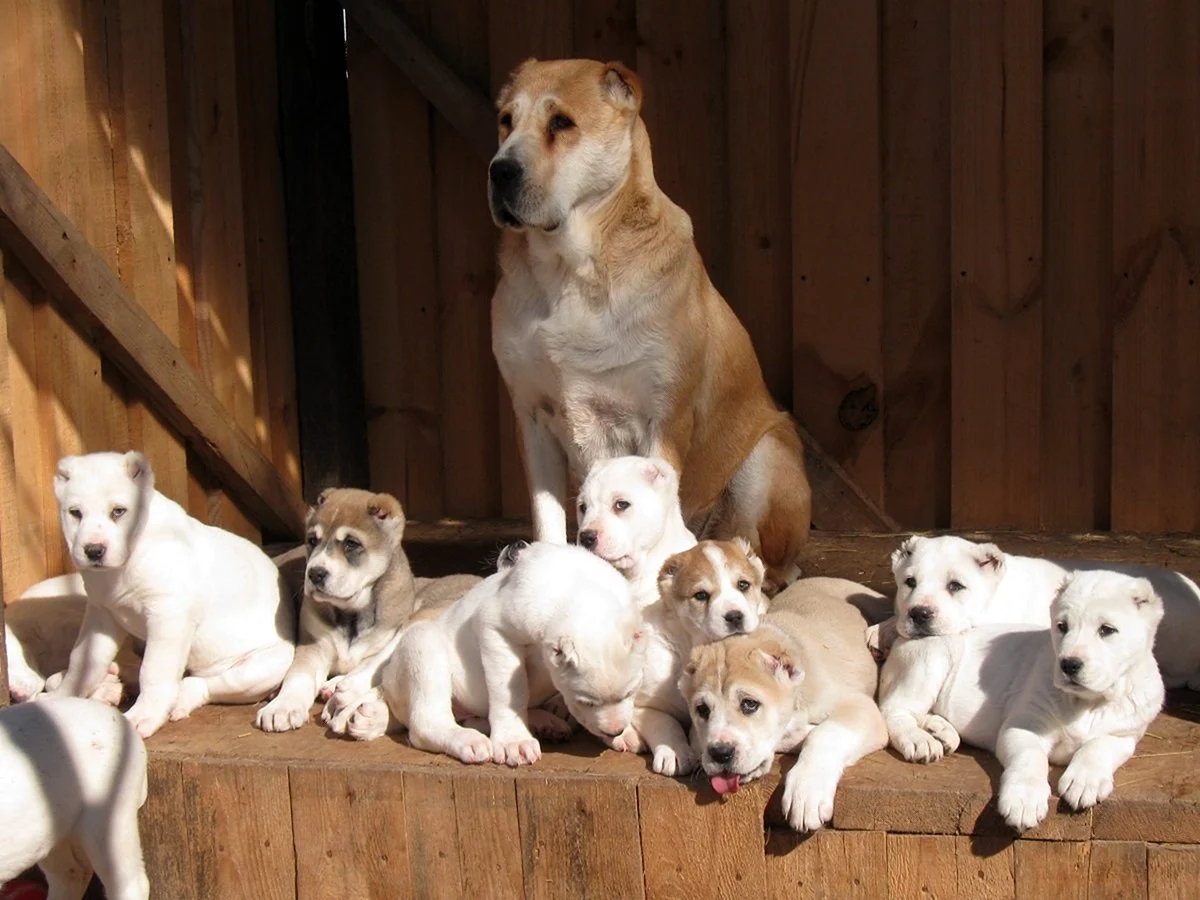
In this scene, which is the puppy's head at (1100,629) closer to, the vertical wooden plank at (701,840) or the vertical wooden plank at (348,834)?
the vertical wooden plank at (701,840)

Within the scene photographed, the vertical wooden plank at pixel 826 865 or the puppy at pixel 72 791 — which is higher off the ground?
the puppy at pixel 72 791

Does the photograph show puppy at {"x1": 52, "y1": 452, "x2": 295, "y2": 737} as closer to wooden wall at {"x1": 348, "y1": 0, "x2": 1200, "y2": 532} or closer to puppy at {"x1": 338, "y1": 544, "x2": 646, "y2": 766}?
puppy at {"x1": 338, "y1": 544, "x2": 646, "y2": 766}

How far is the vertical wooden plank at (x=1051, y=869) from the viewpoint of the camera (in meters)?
4.12

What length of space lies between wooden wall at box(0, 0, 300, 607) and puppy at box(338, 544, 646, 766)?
1674mm

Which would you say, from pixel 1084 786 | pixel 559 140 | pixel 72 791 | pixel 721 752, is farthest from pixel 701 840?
pixel 559 140

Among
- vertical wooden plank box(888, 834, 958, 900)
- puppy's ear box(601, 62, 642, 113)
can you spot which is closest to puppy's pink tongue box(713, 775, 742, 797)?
vertical wooden plank box(888, 834, 958, 900)

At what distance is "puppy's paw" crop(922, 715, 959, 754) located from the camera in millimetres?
4508

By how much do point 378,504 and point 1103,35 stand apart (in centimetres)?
386

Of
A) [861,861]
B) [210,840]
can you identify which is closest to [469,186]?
[210,840]

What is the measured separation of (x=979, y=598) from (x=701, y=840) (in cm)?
133

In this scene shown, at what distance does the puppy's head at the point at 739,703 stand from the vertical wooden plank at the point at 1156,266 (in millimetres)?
3107

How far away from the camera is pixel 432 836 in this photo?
4.52 meters

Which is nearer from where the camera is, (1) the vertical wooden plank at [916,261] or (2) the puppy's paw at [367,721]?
(2) the puppy's paw at [367,721]

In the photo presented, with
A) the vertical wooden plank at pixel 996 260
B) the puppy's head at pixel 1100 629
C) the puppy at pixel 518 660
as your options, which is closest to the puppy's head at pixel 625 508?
the puppy at pixel 518 660
